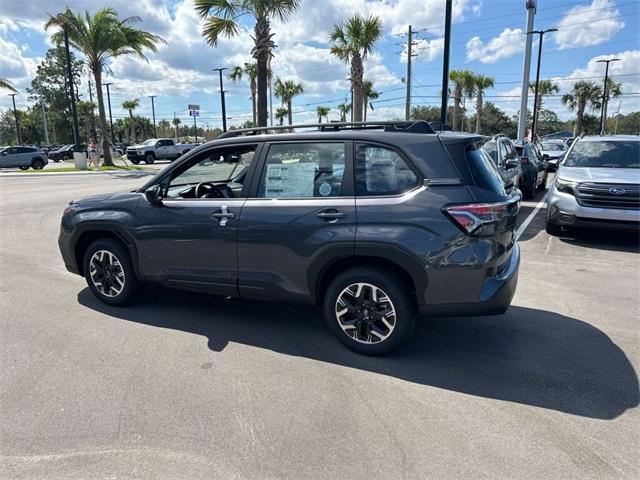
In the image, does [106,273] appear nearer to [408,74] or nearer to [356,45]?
[356,45]

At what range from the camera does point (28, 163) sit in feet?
98.9

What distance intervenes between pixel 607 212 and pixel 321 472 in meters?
6.81

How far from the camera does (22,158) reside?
2994cm

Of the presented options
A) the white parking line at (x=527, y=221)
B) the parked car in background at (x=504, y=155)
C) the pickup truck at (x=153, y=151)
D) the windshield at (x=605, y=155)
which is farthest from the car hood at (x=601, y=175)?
the pickup truck at (x=153, y=151)

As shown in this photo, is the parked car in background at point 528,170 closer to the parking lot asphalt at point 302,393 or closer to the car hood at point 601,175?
the car hood at point 601,175

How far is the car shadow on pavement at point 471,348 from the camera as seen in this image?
3.28m

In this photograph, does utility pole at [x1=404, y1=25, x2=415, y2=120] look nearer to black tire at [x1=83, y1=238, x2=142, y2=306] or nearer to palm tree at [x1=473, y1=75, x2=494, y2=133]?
palm tree at [x1=473, y1=75, x2=494, y2=133]

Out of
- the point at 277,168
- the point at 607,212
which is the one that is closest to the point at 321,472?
the point at 277,168

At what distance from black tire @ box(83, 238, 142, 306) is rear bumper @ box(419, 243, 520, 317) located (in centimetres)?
297

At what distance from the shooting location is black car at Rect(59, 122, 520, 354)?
11.2ft

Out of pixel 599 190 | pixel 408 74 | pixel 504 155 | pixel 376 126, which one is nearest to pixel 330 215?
pixel 376 126

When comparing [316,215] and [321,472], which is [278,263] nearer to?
[316,215]

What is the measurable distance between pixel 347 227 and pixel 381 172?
515 millimetres

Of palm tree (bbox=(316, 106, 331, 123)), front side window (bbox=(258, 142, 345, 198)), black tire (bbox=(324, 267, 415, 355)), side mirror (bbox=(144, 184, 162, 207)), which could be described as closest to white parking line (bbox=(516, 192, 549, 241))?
black tire (bbox=(324, 267, 415, 355))
